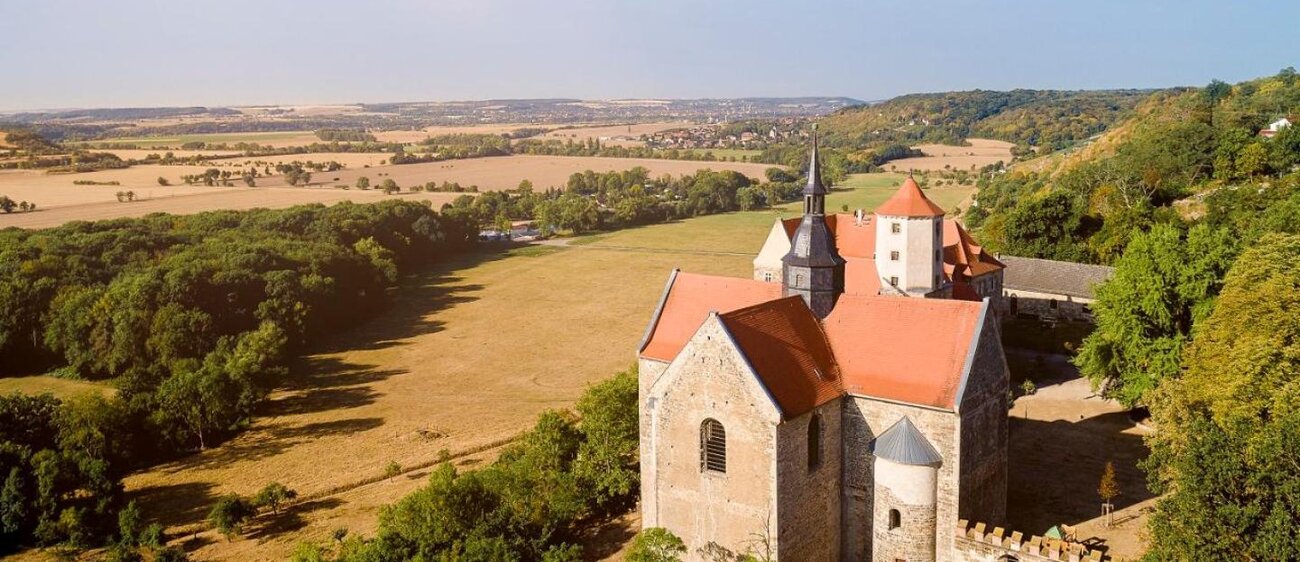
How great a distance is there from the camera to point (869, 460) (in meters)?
26.7

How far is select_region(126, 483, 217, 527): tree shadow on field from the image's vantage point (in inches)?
1483

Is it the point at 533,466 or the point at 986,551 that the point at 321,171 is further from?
the point at 986,551

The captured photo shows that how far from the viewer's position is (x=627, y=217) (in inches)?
5315

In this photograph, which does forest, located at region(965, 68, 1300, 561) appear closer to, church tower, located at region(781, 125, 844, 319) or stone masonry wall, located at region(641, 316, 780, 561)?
stone masonry wall, located at region(641, 316, 780, 561)

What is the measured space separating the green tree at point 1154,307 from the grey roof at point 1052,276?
19152mm

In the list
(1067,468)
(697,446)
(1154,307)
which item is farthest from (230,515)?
(1154,307)

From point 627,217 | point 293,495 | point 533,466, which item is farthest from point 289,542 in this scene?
point 627,217

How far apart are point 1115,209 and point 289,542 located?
64.8m

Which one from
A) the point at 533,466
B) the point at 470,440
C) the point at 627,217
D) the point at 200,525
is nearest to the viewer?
the point at 533,466

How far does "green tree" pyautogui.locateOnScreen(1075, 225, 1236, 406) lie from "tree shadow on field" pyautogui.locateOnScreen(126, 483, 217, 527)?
41.2 m

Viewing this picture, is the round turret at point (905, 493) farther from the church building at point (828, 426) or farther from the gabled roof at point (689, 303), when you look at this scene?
the gabled roof at point (689, 303)

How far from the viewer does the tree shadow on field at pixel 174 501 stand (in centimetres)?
3766

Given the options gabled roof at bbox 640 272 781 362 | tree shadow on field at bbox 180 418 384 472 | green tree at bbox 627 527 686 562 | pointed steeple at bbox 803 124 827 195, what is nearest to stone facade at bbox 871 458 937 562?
green tree at bbox 627 527 686 562

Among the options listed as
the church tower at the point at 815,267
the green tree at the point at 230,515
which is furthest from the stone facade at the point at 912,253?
the green tree at the point at 230,515
